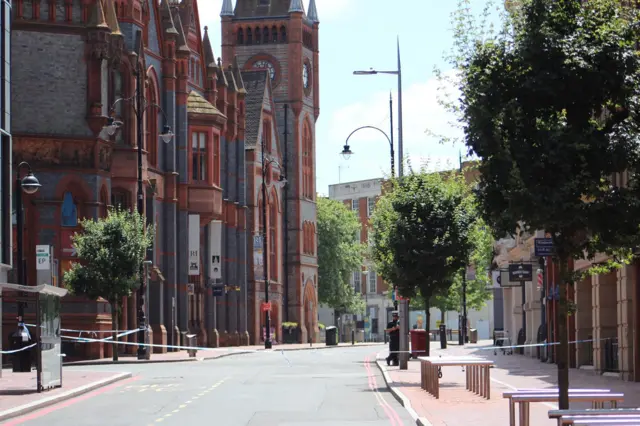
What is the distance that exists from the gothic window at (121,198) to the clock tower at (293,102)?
4406 cm

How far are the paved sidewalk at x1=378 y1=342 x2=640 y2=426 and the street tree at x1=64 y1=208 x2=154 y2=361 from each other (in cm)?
1269

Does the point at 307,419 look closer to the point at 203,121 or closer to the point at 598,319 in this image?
the point at 598,319

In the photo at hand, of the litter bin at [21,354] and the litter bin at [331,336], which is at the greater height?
the litter bin at [21,354]

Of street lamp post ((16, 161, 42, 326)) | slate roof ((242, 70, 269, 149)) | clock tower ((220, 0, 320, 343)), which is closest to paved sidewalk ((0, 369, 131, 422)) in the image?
street lamp post ((16, 161, 42, 326))

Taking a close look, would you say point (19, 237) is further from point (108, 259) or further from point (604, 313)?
point (604, 313)

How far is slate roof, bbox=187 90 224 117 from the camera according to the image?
69.9 metres

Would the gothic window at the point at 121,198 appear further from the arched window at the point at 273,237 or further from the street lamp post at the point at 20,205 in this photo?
the arched window at the point at 273,237

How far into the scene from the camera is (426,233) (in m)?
38.1

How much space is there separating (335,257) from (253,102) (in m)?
28.3

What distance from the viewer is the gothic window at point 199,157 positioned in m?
69.7

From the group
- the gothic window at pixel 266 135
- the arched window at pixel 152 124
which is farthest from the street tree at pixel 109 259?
the gothic window at pixel 266 135

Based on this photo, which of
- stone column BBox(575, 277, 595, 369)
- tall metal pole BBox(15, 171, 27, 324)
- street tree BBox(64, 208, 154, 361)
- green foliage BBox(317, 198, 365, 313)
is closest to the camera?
tall metal pole BBox(15, 171, 27, 324)

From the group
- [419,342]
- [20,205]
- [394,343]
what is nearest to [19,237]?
[20,205]

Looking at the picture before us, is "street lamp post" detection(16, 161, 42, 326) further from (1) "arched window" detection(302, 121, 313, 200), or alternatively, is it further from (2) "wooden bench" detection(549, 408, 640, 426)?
(1) "arched window" detection(302, 121, 313, 200)
